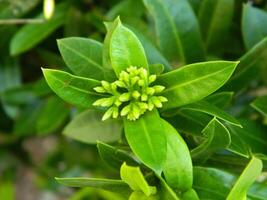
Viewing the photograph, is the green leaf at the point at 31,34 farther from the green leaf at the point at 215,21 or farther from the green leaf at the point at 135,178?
the green leaf at the point at 135,178

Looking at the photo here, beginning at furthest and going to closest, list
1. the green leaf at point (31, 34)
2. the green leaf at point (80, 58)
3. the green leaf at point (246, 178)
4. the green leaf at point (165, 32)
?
1. the green leaf at point (31, 34)
2. the green leaf at point (165, 32)
3. the green leaf at point (80, 58)
4. the green leaf at point (246, 178)

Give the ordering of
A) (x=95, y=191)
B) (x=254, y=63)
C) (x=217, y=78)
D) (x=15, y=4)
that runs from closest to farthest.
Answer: (x=217, y=78)
(x=254, y=63)
(x=15, y=4)
(x=95, y=191)

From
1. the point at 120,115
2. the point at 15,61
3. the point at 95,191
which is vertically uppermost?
the point at 120,115

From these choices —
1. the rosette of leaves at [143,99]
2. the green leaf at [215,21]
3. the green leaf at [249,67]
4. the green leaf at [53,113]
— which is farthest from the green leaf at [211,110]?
the green leaf at [53,113]

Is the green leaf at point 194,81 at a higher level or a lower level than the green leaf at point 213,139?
higher

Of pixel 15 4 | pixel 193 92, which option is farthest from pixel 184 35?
pixel 15 4

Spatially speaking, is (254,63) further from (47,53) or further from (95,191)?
(95,191)

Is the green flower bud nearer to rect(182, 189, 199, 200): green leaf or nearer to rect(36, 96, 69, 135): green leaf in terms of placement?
rect(182, 189, 199, 200): green leaf
